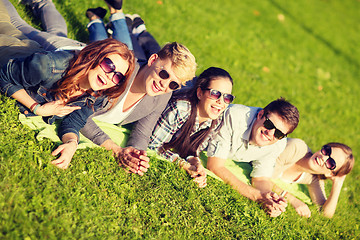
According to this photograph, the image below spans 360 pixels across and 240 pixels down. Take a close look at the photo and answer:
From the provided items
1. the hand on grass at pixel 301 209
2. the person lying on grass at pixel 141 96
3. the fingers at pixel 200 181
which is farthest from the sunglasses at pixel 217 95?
the hand on grass at pixel 301 209

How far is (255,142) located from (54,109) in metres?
2.34

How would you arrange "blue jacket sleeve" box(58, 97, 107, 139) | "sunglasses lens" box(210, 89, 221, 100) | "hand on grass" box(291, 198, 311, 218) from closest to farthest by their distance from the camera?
"blue jacket sleeve" box(58, 97, 107, 139)
"sunglasses lens" box(210, 89, 221, 100)
"hand on grass" box(291, 198, 311, 218)

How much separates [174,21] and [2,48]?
3.85 meters

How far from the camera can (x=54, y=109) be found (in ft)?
10.3

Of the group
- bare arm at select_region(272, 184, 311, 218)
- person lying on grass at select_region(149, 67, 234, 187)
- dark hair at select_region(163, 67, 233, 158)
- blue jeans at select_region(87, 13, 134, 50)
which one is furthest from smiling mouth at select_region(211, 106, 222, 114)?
blue jeans at select_region(87, 13, 134, 50)

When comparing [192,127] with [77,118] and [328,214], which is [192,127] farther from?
[328,214]

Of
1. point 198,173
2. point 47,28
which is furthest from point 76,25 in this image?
point 198,173

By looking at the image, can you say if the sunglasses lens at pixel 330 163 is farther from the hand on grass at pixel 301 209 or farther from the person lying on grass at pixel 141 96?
the person lying on grass at pixel 141 96

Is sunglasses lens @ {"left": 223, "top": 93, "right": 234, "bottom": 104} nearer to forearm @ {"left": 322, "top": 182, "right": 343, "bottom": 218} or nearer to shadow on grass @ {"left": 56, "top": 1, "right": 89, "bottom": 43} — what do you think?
forearm @ {"left": 322, "top": 182, "right": 343, "bottom": 218}

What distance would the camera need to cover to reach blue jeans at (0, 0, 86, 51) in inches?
156

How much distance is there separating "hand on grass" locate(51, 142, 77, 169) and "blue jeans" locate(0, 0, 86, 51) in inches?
46.3

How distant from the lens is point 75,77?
10.2 feet

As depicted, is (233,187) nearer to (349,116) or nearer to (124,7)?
(124,7)

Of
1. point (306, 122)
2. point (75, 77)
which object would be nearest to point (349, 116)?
point (306, 122)
